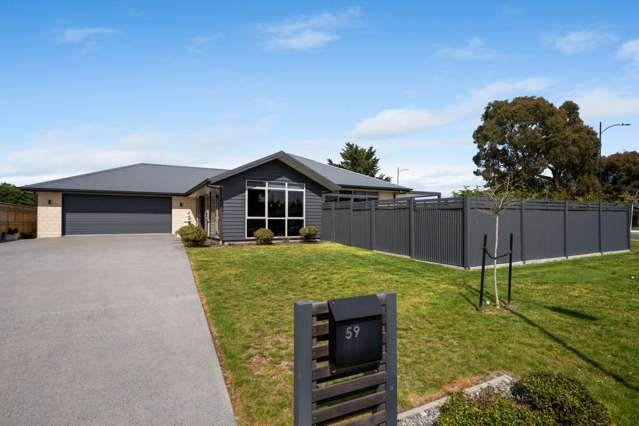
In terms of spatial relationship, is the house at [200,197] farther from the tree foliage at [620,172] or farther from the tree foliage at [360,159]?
the tree foliage at [620,172]

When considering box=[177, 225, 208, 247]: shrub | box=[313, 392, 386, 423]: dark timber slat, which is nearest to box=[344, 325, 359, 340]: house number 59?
box=[313, 392, 386, 423]: dark timber slat

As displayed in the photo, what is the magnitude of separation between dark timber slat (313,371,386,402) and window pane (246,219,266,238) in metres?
14.2

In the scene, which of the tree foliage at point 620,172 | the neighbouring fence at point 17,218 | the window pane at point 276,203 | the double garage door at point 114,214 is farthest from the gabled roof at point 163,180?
the tree foliage at point 620,172

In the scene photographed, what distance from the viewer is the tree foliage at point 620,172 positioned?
41344mm

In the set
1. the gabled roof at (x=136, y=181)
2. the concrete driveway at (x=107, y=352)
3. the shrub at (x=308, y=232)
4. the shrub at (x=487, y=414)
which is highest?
the gabled roof at (x=136, y=181)

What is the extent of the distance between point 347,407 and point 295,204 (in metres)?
15.0

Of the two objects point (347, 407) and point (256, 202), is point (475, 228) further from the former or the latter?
point (256, 202)

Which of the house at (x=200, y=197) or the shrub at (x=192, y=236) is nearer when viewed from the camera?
the shrub at (x=192, y=236)

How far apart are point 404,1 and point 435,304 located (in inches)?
354

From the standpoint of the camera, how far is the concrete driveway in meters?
3.21

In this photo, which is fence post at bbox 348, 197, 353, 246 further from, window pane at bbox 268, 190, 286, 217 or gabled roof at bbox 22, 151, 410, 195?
window pane at bbox 268, 190, 286, 217

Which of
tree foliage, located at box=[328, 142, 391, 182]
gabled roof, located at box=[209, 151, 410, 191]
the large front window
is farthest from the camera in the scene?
tree foliage, located at box=[328, 142, 391, 182]

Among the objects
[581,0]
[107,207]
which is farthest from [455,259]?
[107,207]

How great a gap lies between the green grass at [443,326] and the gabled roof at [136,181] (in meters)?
13.9
